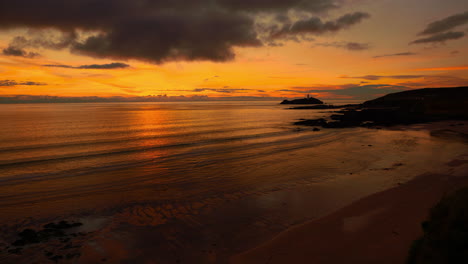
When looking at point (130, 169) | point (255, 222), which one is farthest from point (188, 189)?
point (130, 169)

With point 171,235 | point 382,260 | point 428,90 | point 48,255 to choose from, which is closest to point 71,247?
point 48,255

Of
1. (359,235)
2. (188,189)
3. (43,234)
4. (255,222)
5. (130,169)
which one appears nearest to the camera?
(359,235)

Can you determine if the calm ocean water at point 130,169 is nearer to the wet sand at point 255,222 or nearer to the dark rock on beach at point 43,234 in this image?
the wet sand at point 255,222

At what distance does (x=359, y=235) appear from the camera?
8086 millimetres

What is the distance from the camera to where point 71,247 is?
27.2 ft

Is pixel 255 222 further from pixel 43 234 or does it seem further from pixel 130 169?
pixel 130 169

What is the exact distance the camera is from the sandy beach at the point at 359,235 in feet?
22.9

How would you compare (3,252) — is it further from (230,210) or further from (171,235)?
(230,210)

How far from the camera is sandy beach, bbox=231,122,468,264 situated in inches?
275

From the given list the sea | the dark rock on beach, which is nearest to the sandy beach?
the sea

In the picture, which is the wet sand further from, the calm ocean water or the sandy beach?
the calm ocean water

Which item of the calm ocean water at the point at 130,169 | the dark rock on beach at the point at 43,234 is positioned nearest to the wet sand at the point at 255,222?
the dark rock on beach at the point at 43,234

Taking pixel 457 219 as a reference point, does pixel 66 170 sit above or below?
below

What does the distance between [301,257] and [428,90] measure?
16327 cm
